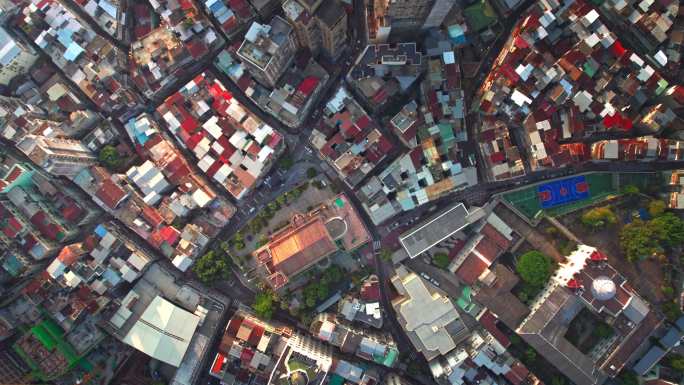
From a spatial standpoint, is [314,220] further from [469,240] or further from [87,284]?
[87,284]

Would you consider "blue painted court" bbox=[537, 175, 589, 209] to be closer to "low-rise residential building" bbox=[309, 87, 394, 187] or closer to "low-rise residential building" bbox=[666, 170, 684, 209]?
"low-rise residential building" bbox=[666, 170, 684, 209]

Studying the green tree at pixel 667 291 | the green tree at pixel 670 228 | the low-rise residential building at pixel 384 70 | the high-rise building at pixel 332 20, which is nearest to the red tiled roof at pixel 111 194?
the high-rise building at pixel 332 20

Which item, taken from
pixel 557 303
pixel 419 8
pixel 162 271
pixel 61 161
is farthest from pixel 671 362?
pixel 61 161

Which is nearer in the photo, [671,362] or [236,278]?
[671,362]

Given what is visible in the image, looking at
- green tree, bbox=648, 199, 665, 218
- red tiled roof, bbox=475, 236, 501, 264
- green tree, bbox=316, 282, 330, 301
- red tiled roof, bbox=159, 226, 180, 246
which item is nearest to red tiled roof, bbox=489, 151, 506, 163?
red tiled roof, bbox=475, 236, 501, 264

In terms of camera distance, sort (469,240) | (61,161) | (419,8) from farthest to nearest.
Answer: (469,240), (61,161), (419,8)

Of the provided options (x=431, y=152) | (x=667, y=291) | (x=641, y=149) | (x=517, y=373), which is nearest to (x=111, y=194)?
(x=431, y=152)

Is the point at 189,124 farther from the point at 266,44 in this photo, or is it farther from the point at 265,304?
the point at 265,304
